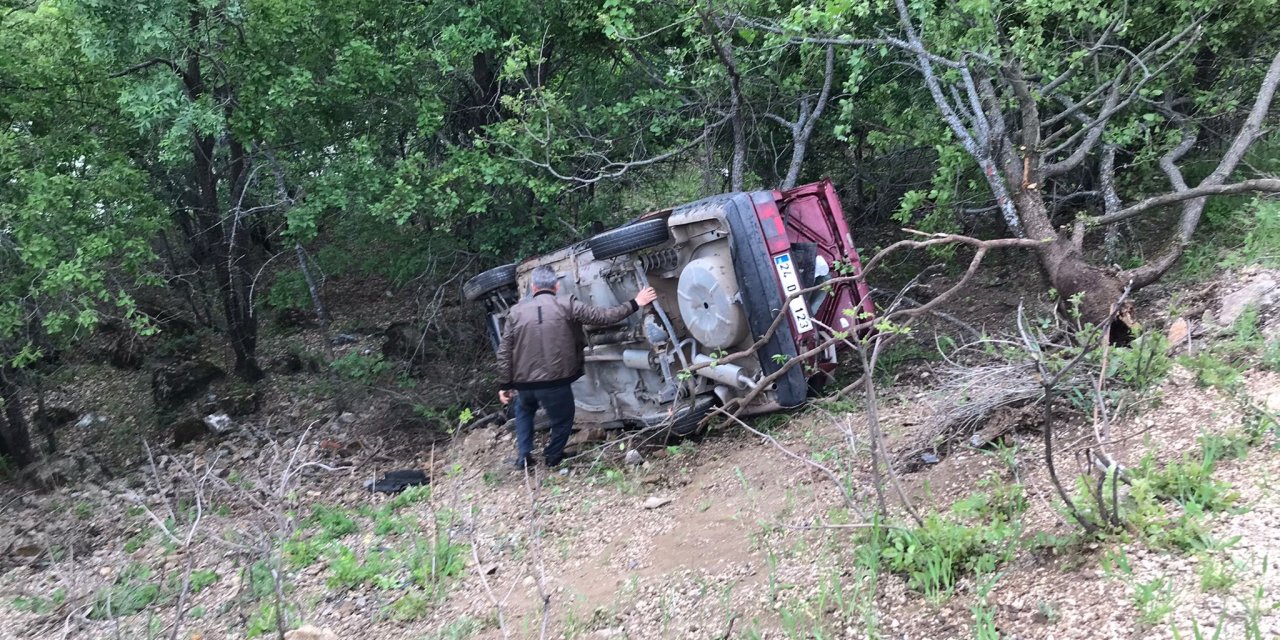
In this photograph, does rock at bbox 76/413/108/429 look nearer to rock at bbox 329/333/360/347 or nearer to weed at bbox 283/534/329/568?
rock at bbox 329/333/360/347

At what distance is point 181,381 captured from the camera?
10461mm

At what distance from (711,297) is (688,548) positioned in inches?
72.6

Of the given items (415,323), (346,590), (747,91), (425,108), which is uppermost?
(425,108)

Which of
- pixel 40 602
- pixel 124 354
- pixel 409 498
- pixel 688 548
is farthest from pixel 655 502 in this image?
pixel 124 354

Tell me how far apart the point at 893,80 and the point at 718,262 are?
3347 millimetres

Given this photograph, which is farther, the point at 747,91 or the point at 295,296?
the point at 295,296

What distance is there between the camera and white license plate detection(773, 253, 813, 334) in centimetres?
574

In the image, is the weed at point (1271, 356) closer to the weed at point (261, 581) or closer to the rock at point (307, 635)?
the rock at point (307, 635)

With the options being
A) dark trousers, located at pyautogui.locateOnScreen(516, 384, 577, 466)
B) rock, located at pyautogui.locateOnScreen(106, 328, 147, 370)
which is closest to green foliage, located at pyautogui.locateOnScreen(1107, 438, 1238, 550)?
dark trousers, located at pyautogui.locateOnScreen(516, 384, 577, 466)

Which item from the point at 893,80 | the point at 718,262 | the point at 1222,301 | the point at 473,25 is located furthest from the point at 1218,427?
the point at 473,25

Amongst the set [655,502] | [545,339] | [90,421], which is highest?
[90,421]

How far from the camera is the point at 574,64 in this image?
9.23 meters

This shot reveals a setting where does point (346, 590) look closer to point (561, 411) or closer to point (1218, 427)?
point (561, 411)

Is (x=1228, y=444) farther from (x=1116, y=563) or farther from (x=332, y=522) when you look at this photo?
(x=332, y=522)
